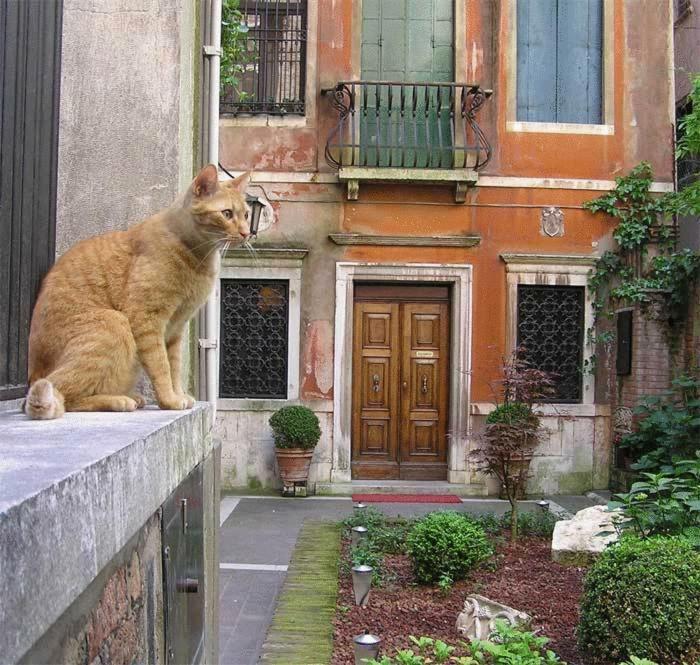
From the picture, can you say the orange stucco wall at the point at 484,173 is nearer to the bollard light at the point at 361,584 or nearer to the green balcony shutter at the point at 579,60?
the green balcony shutter at the point at 579,60

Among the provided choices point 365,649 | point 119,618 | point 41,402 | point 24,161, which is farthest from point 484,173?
point 119,618

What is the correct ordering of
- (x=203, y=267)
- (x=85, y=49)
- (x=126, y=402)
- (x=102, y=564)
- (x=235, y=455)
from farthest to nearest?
(x=235, y=455)
(x=85, y=49)
(x=203, y=267)
(x=126, y=402)
(x=102, y=564)

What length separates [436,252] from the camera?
11.9 m

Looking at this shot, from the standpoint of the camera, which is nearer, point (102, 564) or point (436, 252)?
point (102, 564)

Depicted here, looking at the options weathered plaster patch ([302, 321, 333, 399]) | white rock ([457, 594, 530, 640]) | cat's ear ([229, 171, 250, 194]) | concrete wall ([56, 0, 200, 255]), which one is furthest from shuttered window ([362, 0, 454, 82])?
cat's ear ([229, 171, 250, 194])

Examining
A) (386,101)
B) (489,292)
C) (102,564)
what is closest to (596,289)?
(489,292)

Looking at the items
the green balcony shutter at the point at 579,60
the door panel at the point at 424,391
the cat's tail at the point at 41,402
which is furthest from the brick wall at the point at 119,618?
the green balcony shutter at the point at 579,60

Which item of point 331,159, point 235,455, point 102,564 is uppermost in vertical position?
point 331,159

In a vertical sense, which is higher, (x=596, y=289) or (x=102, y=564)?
(x=596, y=289)

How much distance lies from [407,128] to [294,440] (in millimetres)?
4846

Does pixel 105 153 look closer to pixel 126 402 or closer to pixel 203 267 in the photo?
pixel 203 267

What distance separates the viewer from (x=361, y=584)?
573cm

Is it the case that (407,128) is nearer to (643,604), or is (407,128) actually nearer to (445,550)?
(445,550)

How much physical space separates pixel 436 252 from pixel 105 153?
8.61 m
